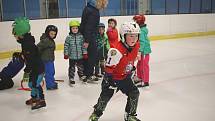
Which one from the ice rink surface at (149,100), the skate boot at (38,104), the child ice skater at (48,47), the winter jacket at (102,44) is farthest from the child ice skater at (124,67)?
the winter jacket at (102,44)

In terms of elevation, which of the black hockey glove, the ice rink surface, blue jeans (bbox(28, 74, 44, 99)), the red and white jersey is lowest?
the ice rink surface

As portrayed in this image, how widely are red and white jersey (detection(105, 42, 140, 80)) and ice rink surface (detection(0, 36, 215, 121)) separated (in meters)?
0.61

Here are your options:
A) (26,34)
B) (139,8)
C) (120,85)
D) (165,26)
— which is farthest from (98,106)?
(139,8)

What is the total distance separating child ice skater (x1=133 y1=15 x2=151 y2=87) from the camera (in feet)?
11.9

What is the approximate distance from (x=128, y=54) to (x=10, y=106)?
164cm

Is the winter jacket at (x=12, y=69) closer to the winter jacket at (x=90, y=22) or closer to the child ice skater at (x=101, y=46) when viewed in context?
the winter jacket at (x=90, y=22)

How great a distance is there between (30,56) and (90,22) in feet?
3.91

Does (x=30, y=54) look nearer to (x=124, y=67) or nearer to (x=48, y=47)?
(x=48, y=47)

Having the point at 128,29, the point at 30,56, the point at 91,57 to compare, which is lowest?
the point at 91,57

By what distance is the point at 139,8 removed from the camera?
10227 mm

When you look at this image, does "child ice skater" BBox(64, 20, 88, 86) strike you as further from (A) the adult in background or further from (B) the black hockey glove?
(B) the black hockey glove

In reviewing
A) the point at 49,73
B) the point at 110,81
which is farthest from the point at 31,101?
the point at 110,81

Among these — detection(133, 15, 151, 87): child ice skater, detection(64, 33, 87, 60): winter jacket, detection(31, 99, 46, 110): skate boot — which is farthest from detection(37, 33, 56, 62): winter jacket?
detection(133, 15, 151, 87): child ice skater

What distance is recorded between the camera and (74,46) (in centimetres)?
388
